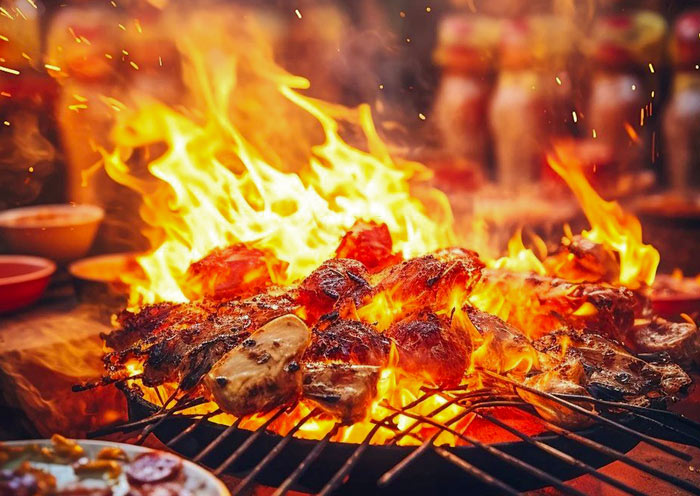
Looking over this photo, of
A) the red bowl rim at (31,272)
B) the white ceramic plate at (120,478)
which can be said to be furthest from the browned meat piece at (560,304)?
the red bowl rim at (31,272)

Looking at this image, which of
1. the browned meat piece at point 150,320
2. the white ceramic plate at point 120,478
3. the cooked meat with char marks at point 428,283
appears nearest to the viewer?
the white ceramic plate at point 120,478

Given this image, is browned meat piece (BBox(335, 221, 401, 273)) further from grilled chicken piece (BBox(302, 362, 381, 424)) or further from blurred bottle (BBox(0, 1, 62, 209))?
blurred bottle (BBox(0, 1, 62, 209))

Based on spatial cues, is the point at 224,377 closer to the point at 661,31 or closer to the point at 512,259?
the point at 512,259

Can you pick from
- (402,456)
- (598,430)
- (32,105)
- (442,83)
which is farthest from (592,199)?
(32,105)

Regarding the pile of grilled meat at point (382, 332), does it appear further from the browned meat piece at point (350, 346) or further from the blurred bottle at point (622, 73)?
the blurred bottle at point (622, 73)

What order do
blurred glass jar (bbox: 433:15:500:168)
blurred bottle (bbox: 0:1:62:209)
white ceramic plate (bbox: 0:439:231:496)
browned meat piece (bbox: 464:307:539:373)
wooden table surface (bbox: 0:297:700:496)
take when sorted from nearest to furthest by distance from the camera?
white ceramic plate (bbox: 0:439:231:496) → browned meat piece (bbox: 464:307:539:373) → wooden table surface (bbox: 0:297:700:496) → blurred bottle (bbox: 0:1:62:209) → blurred glass jar (bbox: 433:15:500:168)

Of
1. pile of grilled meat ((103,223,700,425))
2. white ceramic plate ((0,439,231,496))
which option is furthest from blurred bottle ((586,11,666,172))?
white ceramic plate ((0,439,231,496))

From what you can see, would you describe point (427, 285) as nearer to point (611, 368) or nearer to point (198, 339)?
point (611, 368)
